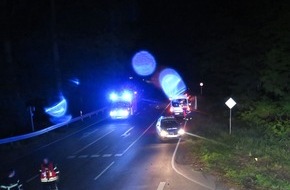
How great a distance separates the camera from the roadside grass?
1542cm

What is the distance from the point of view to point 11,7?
36.9 metres

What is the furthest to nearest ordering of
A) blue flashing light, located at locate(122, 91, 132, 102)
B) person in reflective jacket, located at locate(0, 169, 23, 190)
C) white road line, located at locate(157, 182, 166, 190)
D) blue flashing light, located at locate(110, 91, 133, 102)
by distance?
Result: blue flashing light, located at locate(122, 91, 132, 102), blue flashing light, located at locate(110, 91, 133, 102), white road line, located at locate(157, 182, 166, 190), person in reflective jacket, located at locate(0, 169, 23, 190)

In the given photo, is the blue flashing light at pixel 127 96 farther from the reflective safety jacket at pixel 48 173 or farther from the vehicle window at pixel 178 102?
the reflective safety jacket at pixel 48 173

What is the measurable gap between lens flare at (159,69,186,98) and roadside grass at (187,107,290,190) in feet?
258

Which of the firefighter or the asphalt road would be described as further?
the asphalt road

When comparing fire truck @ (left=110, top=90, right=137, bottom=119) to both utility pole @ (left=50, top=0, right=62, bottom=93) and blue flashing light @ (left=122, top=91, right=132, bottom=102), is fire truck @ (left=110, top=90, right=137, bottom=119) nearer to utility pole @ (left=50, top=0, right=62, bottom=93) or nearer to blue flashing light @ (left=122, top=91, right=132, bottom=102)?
blue flashing light @ (left=122, top=91, right=132, bottom=102)

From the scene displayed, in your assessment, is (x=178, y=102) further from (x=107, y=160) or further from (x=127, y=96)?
(x=107, y=160)

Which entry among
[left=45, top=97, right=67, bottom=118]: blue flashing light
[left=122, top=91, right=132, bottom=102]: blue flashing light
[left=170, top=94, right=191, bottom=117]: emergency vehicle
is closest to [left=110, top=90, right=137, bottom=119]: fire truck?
[left=122, top=91, right=132, bottom=102]: blue flashing light

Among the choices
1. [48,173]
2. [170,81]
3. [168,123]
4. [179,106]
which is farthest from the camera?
[170,81]

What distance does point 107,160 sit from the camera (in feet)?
74.9

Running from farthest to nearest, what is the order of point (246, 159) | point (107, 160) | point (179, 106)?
point (179, 106) < point (107, 160) < point (246, 159)

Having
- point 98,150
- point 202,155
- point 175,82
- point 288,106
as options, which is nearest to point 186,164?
point 202,155

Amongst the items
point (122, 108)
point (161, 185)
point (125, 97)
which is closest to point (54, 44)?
point (122, 108)

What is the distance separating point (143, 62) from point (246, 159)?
9894 cm
